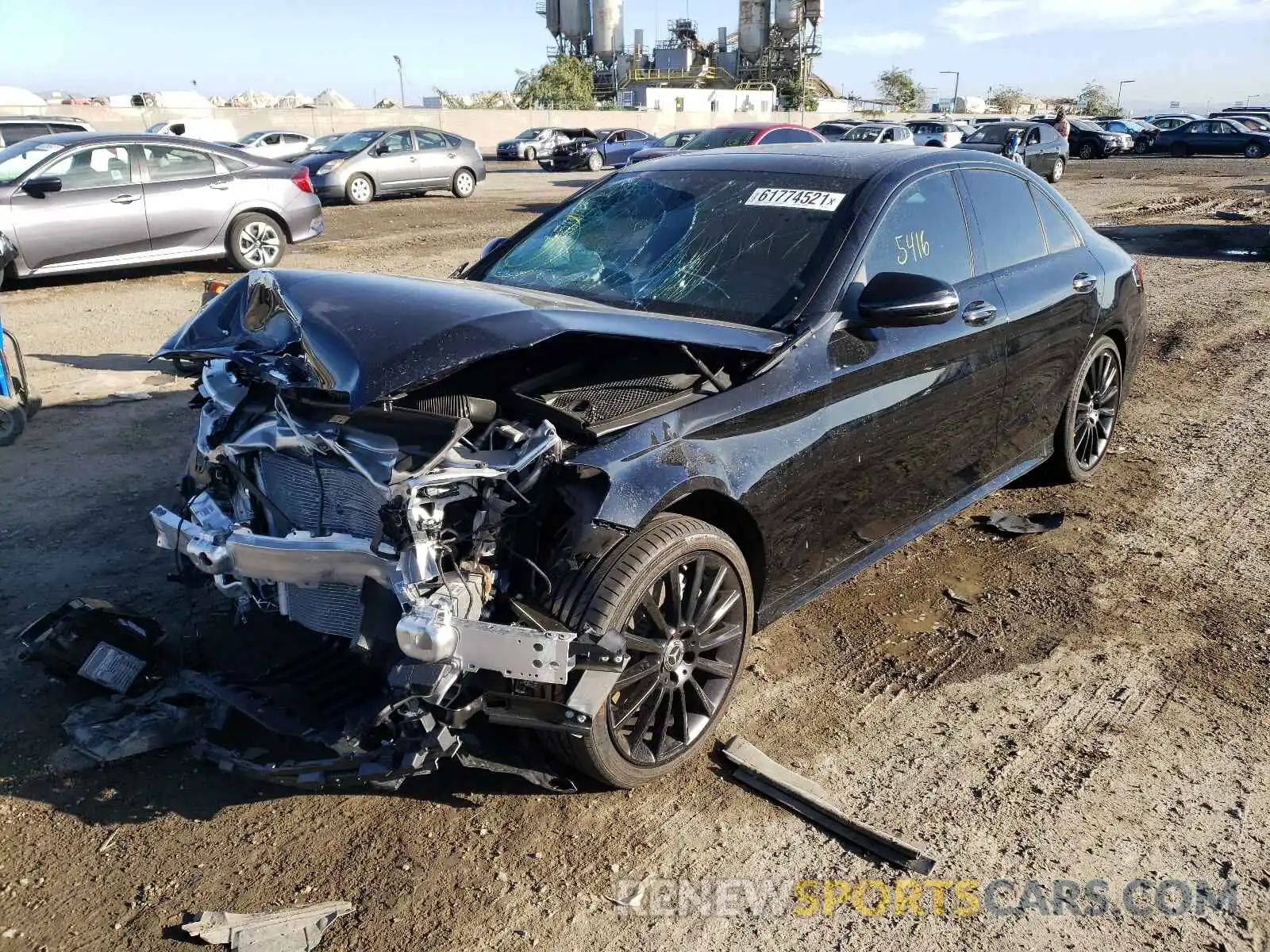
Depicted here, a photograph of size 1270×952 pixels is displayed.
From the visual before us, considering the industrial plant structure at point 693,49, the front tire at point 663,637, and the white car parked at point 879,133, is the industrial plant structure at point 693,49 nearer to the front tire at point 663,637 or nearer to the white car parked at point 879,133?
the white car parked at point 879,133

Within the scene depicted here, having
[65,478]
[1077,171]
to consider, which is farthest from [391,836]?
[1077,171]

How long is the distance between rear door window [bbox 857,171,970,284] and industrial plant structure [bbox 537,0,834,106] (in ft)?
265

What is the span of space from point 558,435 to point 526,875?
49.2 inches

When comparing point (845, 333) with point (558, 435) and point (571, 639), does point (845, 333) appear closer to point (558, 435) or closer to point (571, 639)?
point (558, 435)

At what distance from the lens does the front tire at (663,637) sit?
2.81 m

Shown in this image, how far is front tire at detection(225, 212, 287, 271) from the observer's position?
11742 mm

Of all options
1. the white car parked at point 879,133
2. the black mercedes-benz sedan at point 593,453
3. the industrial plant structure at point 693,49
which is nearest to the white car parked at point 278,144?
the white car parked at point 879,133

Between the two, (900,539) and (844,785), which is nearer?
(844,785)

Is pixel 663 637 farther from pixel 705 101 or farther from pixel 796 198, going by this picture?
pixel 705 101

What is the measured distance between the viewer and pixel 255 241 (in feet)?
39.2

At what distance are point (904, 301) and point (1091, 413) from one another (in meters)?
2.64

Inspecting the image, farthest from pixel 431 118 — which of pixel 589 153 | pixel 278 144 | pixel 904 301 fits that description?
pixel 904 301

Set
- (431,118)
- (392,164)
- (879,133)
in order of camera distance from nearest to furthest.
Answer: (392,164), (879,133), (431,118)

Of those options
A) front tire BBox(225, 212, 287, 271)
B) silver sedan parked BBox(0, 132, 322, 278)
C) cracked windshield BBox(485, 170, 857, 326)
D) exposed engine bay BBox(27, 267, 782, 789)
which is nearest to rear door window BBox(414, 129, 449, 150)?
silver sedan parked BBox(0, 132, 322, 278)
